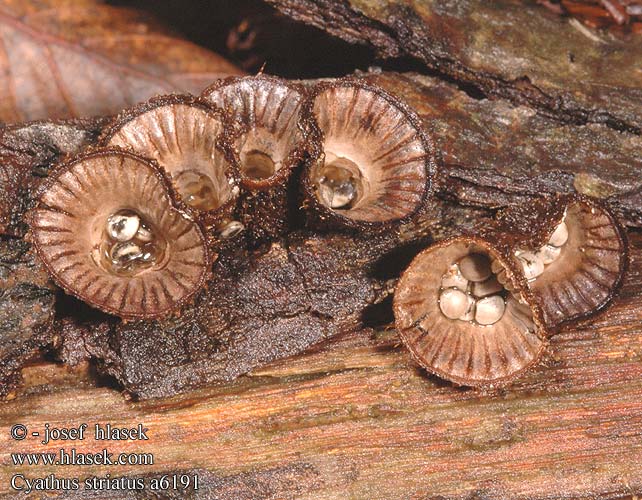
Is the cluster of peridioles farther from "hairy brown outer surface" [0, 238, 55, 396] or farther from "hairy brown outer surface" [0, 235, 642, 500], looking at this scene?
"hairy brown outer surface" [0, 235, 642, 500]

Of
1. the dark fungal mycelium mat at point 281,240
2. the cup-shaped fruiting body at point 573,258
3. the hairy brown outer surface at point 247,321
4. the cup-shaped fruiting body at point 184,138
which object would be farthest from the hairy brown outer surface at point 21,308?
the cup-shaped fruiting body at point 573,258

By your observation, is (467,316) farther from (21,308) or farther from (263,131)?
(21,308)

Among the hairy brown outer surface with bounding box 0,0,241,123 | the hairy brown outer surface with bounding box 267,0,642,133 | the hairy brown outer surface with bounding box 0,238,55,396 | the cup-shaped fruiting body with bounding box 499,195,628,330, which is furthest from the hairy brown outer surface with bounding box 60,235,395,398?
the hairy brown outer surface with bounding box 0,0,241,123

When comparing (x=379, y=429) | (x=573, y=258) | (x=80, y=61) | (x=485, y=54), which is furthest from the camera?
(x=80, y=61)

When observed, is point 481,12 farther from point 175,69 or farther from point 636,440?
point 636,440

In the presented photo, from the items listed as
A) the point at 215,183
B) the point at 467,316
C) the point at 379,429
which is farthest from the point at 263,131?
the point at 379,429

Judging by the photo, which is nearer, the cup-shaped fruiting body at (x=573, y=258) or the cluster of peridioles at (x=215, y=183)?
the cluster of peridioles at (x=215, y=183)

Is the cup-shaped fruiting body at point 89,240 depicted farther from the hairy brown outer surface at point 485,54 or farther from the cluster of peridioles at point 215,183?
the hairy brown outer surface at point 485,54
